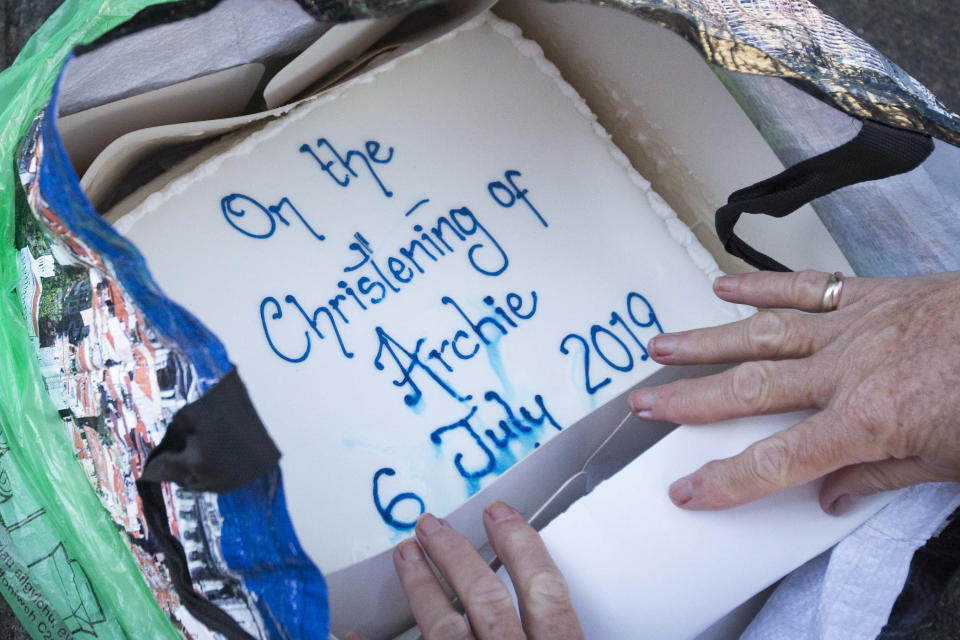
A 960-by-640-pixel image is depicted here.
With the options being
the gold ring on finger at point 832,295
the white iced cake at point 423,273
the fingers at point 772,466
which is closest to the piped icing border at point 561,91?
the white iced cake at point 423,273

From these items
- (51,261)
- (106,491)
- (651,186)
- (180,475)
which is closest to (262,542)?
(180,475)

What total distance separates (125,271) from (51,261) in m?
0.20

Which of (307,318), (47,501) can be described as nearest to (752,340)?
(307,318)

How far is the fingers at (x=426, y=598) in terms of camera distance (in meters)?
0.62

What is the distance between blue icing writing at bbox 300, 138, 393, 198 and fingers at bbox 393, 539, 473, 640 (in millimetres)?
340

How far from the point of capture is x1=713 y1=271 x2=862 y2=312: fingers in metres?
0.73

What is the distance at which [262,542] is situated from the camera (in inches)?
21.3

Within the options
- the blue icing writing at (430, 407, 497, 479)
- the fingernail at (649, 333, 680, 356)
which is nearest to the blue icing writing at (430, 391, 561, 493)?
the blue icing writing at (430, 407, 497, 479)

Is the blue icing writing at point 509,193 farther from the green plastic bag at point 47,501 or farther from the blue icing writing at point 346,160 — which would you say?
the green plastic bag at point 47,501

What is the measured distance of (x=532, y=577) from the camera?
0.63 metres

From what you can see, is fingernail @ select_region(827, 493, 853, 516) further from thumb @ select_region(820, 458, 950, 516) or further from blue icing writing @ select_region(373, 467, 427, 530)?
blue icing writing @ select_region(373, 467, 427, 530)

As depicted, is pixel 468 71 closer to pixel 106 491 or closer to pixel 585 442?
pixel 585 442

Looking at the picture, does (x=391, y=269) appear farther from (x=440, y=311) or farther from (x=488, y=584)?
(x=488, y=584)

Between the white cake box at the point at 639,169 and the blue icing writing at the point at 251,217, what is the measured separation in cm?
7
